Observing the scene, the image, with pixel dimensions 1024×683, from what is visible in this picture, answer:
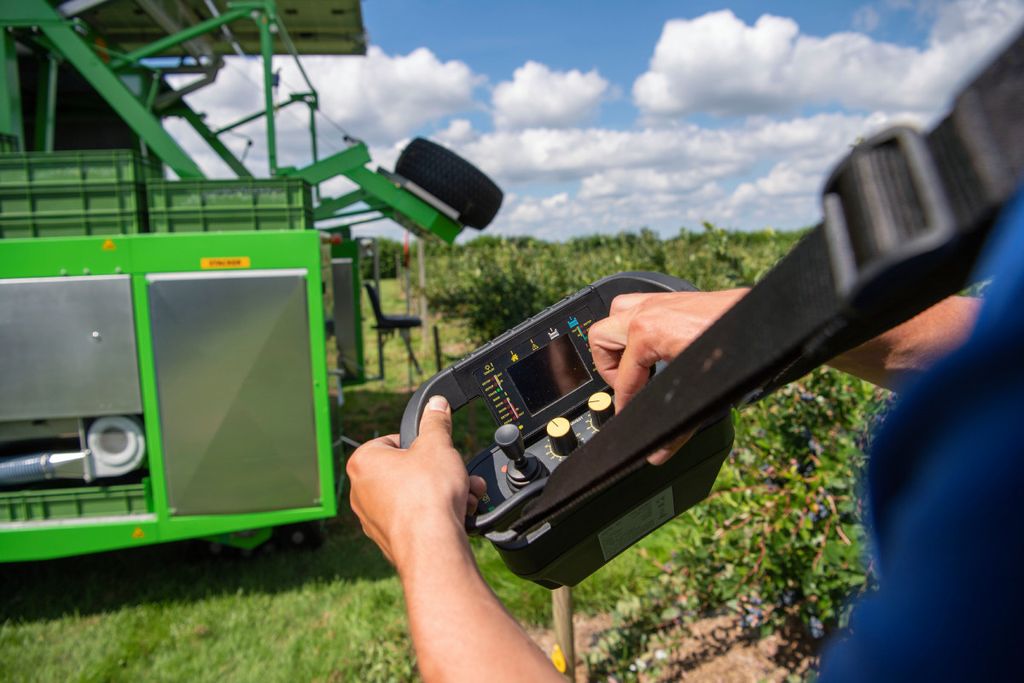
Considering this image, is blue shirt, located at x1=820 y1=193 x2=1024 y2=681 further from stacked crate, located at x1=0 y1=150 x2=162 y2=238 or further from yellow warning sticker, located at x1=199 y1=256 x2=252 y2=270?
stacked crate, located at x1=0 y1=150 x2=162 y2=238

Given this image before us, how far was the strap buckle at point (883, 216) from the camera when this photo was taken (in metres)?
0.38

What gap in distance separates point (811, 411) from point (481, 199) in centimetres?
263

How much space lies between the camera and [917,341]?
979 millimetres

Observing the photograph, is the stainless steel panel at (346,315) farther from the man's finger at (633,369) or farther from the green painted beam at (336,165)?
the man's finger at (633,369)

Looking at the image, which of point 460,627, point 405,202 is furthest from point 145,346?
point 460,627

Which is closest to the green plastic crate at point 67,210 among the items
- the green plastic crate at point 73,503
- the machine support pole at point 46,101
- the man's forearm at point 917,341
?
the machine support pole at point 46,101

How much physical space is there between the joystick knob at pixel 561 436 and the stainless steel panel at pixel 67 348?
276 centimetres

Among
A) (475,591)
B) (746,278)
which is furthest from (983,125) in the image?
(746,278)

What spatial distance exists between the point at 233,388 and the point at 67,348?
77 cm

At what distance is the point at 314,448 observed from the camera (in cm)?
345

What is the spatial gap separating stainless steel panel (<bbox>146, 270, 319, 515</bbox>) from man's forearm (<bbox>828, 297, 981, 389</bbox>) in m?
2.85

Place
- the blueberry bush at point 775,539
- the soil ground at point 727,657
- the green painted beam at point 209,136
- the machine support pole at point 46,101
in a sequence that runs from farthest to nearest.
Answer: the green painted beam at point 209,136 < the machine support pole at point 46,101 < the soil ground at point 727,657 < the blueberry bush at point 775,539

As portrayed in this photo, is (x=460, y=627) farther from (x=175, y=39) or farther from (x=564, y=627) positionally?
(x=175, y=39)

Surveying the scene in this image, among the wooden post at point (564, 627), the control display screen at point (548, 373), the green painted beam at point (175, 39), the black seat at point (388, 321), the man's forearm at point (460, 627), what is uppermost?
the green painted beam at point (175, 39)
